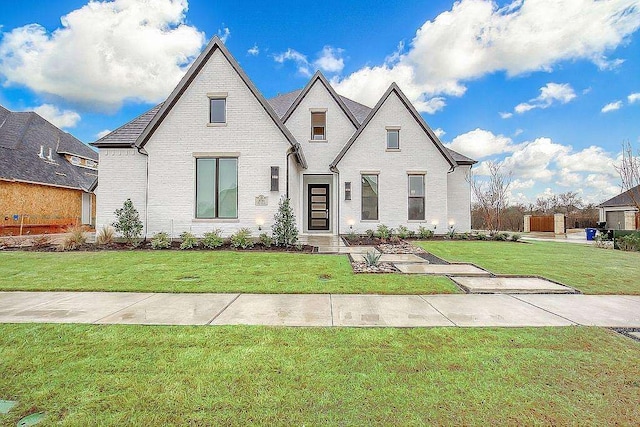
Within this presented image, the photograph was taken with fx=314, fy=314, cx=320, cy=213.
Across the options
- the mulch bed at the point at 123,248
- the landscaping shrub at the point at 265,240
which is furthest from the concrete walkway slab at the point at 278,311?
the landscaping shrub at the point at 265,240

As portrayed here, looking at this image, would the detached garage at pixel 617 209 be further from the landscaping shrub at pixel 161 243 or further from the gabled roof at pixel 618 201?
the landscaping shrub at pixel 161 243

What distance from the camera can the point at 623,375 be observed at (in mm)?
2689

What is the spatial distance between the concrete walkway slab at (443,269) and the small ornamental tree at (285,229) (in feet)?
14.0

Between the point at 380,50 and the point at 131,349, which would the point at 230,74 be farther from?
the point at 131,349

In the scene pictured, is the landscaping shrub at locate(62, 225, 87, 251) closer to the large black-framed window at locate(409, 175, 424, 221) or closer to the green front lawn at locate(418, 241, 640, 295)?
the green front lawn at locate(418, 241, 640, 295)

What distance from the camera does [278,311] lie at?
14.5ft

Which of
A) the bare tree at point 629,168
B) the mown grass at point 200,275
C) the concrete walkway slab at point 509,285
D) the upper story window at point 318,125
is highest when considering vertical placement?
the upper story window at point 318,125

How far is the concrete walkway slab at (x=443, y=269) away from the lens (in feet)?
23.5

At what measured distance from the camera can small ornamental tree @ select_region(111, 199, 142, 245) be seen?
11.6 meters

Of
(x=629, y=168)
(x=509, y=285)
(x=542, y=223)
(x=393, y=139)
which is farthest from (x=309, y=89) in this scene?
(x=542, y=223)

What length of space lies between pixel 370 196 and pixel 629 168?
1314 centimetres

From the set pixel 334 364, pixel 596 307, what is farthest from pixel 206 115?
pixel 596 307

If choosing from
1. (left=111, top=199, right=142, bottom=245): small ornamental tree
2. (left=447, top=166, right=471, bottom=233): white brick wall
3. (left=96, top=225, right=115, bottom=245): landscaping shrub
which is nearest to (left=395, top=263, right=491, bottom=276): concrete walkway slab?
(left=447, top=166, right=471, bottom=233): white brick wall

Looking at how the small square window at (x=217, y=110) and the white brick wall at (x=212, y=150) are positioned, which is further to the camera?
the small square window at (x=217, y=110)
